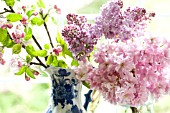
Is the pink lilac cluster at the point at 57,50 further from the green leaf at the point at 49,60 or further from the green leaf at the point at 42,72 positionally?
the green leaf at the point at 42,72

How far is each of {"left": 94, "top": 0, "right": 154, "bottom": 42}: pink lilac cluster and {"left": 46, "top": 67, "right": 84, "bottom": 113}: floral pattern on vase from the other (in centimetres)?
19

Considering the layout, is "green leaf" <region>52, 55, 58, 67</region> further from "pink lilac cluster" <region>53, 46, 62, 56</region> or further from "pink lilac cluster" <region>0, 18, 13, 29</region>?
"pink lilac cluster" <region>0, 18, 13, 29</region>

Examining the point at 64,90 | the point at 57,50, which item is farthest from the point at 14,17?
the point at 64,90

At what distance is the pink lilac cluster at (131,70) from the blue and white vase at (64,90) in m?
0.12

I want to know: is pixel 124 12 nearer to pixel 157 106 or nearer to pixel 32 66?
pixel 32 66

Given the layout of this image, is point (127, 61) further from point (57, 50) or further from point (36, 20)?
point (36, 20)

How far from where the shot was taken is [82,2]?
180 cm

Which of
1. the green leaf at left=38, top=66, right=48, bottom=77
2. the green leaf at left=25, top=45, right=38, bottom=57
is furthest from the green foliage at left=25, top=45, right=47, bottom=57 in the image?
the green leaf at left=38, top=66, right=48, bottom=77

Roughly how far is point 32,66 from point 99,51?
1.01ft

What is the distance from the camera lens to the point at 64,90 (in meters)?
1.25

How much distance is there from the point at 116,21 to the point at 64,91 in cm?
27

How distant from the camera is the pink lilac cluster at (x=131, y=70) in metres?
1.09

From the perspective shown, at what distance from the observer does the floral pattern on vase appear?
124 cm

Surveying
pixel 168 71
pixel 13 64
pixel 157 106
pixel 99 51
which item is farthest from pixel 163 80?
Answer: pixel 157 106
